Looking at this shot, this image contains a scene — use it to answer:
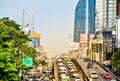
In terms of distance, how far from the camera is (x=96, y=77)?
119 meters

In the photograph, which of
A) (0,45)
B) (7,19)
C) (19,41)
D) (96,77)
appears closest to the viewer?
(0,45)

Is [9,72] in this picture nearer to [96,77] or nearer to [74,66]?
[96,77]

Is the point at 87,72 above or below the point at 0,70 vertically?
below

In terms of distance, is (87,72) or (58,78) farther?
(87,72)

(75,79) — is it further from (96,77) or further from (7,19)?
(7,19)

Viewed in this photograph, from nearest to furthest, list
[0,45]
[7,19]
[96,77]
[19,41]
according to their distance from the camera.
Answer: [0,45], [19,41], [7,19], [96,77]

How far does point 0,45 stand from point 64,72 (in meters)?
75.1

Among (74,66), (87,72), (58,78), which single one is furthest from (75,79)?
(74,66)

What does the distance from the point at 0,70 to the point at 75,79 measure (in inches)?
2556

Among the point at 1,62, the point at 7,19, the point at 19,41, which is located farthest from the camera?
the point at 7,19

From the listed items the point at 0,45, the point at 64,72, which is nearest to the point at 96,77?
the point at 64,72

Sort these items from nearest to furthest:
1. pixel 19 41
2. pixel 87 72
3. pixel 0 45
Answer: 1. pixel 0 45
2. pixel 19 41
3. pixel 87 72

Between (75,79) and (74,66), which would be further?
(74,66)

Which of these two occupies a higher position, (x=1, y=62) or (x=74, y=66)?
(x=1, y=62)
